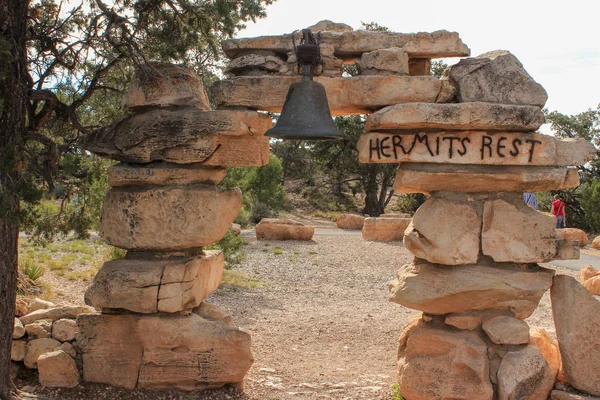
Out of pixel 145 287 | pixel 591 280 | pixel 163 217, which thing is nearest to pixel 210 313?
pixel 145 287

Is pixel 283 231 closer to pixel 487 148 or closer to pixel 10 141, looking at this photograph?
pixel 487 148

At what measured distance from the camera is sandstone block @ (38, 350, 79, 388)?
5152mm

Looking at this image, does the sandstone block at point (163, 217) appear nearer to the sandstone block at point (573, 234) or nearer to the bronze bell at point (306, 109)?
the bronze bell at point (306, 109)

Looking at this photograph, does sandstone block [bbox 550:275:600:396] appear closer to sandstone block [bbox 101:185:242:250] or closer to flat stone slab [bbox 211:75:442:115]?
flat stone slab [bbox 211:75:442:115]

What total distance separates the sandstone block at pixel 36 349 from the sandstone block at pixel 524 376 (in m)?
3.68

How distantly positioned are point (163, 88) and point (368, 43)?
1723mm

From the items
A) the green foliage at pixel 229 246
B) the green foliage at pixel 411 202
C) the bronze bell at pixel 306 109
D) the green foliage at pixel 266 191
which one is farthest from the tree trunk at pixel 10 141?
the green foliage at pixel 411 202

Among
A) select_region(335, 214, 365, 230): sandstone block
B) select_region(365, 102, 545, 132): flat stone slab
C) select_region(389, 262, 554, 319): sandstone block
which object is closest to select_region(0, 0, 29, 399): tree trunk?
select_region(365, 102, 545, 132): flat stone slab

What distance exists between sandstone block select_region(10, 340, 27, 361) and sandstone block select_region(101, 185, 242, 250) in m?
1.25

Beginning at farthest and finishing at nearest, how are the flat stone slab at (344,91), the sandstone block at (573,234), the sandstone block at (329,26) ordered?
the sandstone block at (573,234) < the sandstone block at (329,26) < the flat stone slab at (344,91)

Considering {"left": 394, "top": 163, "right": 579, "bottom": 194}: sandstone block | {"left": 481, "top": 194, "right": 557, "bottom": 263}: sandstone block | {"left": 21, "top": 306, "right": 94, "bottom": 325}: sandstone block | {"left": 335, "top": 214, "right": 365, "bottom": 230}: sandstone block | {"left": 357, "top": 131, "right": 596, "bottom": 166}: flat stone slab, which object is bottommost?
{"left": 335, "top": 214, "right": 365, "bottom": 230}: sandstone block

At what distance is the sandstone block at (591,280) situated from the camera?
9945mm

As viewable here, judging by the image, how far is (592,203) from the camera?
19.6m

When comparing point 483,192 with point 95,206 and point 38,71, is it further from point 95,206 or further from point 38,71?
point 95,206
